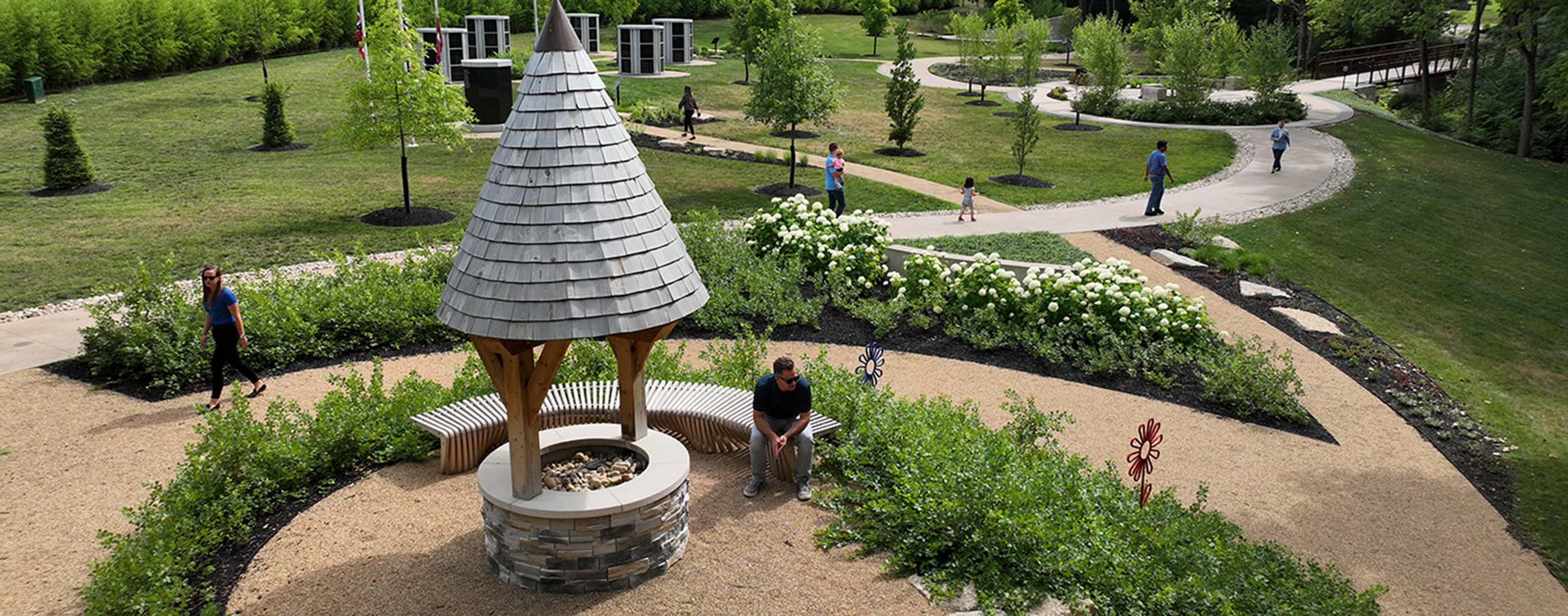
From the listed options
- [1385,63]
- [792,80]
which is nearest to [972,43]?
[1385,63]

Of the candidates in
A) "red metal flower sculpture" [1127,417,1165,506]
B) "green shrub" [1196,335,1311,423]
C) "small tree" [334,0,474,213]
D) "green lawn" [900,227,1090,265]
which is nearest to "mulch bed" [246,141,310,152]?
"small tree" [334,0,474,213]

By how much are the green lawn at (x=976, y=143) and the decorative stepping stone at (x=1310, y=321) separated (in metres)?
7.40

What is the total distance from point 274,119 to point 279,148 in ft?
2.26

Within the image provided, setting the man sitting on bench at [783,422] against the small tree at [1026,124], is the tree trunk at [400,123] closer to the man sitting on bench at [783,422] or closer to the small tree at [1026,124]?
the man sitting on bench at [783,422]

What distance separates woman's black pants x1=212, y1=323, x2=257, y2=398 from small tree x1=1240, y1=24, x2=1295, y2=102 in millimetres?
30955

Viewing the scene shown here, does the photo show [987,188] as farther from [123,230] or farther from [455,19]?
[455,19]

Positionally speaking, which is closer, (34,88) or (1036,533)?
(1036,533)

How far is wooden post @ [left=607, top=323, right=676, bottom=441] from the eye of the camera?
7.74 m

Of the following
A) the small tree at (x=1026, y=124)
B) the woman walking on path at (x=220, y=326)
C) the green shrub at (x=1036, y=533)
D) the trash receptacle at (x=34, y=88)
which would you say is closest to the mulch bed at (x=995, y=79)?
the small tree at (x=1026, y=124)

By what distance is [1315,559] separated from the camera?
27.0 feet

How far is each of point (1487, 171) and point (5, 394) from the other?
2970cm

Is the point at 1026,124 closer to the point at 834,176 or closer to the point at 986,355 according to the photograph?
the point at 834,176

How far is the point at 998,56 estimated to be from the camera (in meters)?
37.9

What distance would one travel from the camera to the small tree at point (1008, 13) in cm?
4906
